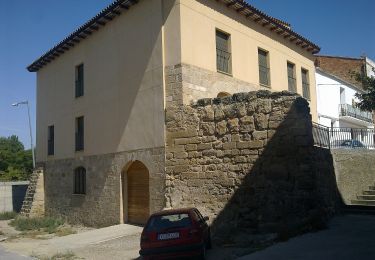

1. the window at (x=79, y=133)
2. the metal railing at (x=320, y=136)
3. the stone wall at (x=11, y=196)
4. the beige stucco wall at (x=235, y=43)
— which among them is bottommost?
the stone wall at (x=11, y=196)

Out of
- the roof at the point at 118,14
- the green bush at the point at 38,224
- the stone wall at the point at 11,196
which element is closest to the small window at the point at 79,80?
the roof at the point at 118,14

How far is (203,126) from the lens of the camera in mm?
13430

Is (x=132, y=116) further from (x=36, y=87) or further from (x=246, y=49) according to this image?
(x=36, y=87)

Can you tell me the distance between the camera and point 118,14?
54.3 ft

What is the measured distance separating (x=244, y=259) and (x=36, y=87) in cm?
1888

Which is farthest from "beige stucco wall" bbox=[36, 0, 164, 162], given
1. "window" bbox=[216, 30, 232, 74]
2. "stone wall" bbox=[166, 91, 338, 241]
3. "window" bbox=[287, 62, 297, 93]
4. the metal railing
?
"window" bbox=[287, 62, 297, 93]

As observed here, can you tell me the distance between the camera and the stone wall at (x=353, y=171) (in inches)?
573

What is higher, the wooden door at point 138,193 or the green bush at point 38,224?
the wooden door at point 138,193

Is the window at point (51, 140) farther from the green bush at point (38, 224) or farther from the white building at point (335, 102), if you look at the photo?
the white building at point (335, 102)

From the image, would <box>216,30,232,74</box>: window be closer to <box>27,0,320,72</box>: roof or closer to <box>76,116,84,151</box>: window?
<box>27,0,320,72</box>: roof

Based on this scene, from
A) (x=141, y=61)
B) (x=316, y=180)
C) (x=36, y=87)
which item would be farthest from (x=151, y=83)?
(x=36, y=87)

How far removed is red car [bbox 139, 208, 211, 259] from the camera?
873cm

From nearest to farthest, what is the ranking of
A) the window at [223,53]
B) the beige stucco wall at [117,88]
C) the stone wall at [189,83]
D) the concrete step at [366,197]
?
the stone wall at [189,83], the beige stucco wall at [117,88], the concrete step at [366,197], the window at [223,53]

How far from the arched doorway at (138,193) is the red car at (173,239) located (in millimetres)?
5886
